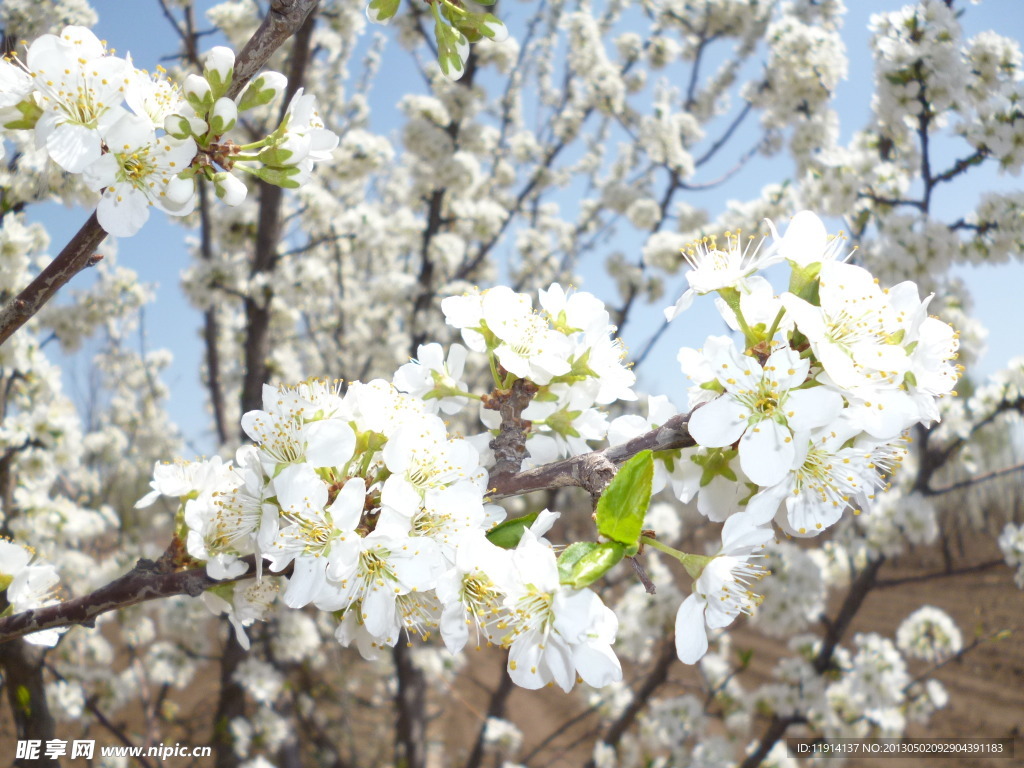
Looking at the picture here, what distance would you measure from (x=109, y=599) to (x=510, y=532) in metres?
0.68

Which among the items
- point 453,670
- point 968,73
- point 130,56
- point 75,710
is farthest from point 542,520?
point 453,670

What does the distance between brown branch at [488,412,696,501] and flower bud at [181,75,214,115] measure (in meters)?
0.70

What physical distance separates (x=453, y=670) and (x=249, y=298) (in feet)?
13.7

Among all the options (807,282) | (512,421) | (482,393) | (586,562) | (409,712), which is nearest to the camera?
(586,562)

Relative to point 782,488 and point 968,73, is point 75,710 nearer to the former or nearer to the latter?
point 782,488

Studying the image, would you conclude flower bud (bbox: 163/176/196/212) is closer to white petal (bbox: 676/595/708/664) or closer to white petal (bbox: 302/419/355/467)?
white petal (bbox: 302/419/355/467)

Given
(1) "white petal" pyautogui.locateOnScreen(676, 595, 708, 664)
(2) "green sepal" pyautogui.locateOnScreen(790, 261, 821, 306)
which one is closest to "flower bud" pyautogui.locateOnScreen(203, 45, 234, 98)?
(2) "green sepal" pyautogui.locateOnScreen(790, 261, 821, 306)

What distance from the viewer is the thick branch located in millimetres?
999

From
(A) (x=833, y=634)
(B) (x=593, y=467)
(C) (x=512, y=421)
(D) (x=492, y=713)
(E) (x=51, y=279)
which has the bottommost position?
(D) (x=492, y=713)

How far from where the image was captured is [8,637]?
101 centimetres

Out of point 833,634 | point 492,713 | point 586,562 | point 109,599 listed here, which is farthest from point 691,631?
Result: point 492,713

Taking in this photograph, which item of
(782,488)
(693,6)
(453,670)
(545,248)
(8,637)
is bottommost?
(453,670)

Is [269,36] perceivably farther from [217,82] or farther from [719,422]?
[719,422]

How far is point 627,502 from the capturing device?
A: 0.76 m
